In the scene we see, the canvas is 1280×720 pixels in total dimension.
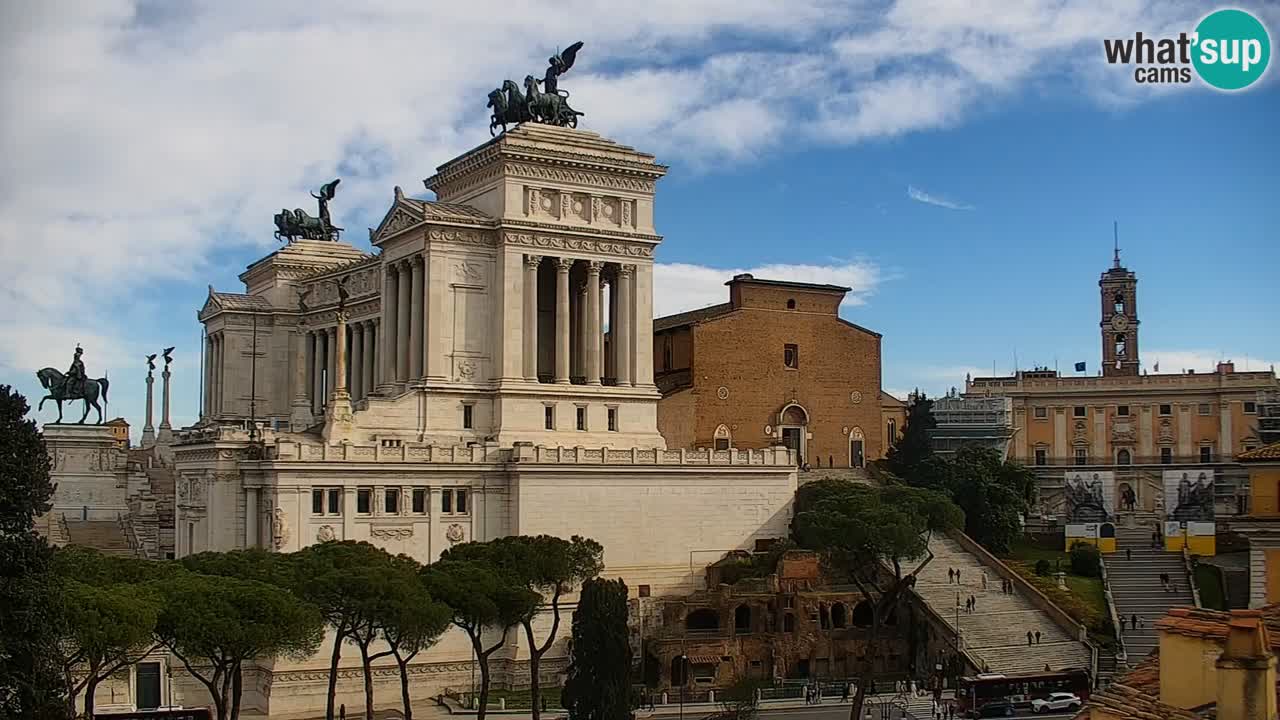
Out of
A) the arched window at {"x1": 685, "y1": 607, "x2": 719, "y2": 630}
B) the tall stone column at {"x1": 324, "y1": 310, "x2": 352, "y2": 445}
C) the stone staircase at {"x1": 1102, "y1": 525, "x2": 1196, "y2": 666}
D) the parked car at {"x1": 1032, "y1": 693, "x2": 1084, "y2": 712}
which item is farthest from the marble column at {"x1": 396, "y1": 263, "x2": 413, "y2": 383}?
the stone staircase at {"x1": 1102, "y1": 525, "x2": 1196, "y2": 666}

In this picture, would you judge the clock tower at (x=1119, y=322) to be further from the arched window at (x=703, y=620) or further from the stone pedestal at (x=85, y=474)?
→ the stone pedestal at (x=85, y=474)

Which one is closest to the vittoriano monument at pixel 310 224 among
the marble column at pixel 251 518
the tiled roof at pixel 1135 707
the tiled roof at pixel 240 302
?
the tiled roof at pixel 240 302

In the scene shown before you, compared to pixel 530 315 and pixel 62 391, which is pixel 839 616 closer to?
pixel 530 315

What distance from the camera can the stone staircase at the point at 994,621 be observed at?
63.0m

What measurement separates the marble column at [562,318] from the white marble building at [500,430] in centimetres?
10

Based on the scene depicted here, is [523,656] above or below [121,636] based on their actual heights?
below

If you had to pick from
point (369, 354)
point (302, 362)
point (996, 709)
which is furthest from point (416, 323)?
point (996, 709)

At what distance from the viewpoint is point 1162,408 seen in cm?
10431

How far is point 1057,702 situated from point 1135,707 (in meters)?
43.2

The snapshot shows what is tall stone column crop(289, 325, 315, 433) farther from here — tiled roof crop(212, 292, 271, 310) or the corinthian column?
the corinthian column

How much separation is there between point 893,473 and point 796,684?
2455cm

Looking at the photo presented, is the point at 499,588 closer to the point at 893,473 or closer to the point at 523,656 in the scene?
the point at 523,656

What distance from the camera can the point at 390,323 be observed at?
257ft

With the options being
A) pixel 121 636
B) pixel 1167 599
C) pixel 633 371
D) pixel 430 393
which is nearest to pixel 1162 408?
pixel 1167 599
